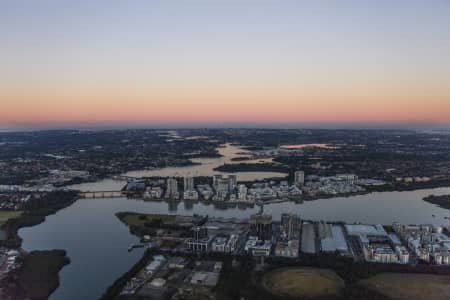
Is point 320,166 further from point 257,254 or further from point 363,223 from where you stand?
point 257,254

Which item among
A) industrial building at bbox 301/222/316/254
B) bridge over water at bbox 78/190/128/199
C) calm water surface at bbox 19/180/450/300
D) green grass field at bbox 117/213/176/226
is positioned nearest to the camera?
calm water surface at bbox 19/180/450/300

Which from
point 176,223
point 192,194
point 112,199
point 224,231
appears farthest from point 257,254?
point 112,199

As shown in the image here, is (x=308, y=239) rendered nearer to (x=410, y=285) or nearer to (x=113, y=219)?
(x=410, y=285)

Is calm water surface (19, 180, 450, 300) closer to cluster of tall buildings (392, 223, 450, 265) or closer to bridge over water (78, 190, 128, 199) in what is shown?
bridge over water (78, 190, 128, 199)

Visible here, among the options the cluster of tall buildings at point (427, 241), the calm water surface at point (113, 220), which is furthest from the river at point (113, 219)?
the cluster of tall buildings at point (427, 241)

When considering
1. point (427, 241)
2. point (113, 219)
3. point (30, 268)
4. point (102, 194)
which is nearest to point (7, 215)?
point (113, 219)

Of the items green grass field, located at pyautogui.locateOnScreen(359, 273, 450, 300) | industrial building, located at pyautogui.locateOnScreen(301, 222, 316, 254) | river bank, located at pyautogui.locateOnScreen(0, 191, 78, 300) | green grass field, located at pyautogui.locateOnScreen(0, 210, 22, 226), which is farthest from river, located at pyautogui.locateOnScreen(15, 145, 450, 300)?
green grass field, located at pyautogui.locateOnScreen(359, 273, 450, 300)
